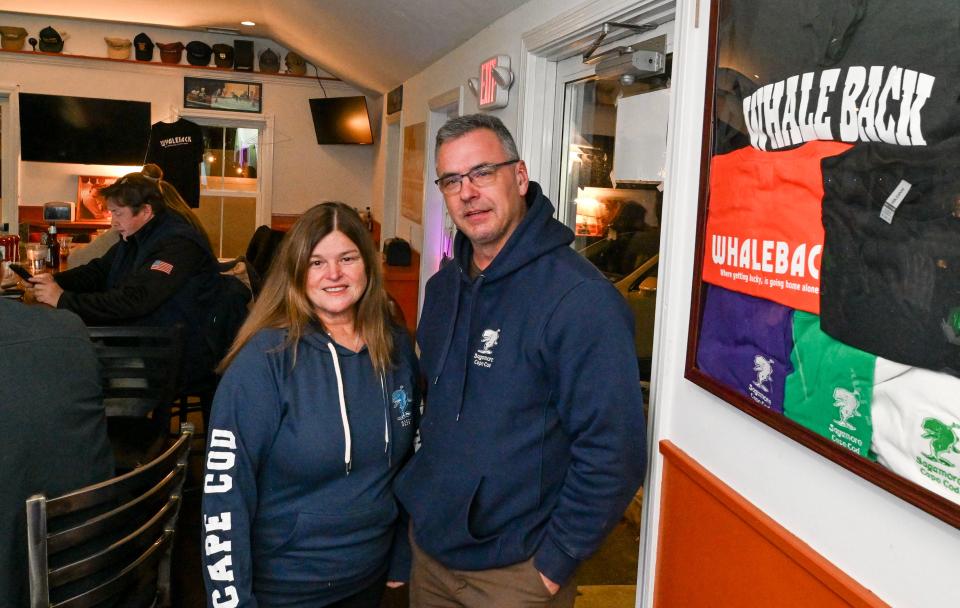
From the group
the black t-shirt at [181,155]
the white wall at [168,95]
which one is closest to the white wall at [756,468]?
the black t-shirt at [181,155]

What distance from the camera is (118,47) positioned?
25.3 ft

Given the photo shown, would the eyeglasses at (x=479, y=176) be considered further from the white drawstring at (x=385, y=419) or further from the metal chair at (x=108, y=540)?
the metal chair at (x=108, y=540)

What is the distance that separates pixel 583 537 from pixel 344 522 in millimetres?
482

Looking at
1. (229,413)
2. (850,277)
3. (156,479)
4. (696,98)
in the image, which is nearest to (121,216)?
(156,479)

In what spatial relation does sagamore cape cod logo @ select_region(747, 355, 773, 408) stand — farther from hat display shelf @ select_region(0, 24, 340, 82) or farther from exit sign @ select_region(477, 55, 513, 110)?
hat display shelf @ select_region(0, 24, 340, 82)

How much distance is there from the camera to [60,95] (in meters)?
7.65

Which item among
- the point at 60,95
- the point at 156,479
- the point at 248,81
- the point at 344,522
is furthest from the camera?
the point at 248,81

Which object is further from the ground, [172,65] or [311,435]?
[172,65]

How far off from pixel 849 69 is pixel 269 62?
7.77 m

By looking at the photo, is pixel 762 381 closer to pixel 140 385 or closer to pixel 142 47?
pixel 140 385

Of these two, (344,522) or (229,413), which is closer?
(229,413)

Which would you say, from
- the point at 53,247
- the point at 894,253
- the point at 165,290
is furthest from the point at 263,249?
the point at 894,253

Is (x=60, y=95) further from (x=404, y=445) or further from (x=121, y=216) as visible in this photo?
(x=404, y=445)

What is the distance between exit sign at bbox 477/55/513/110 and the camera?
3.34 m
